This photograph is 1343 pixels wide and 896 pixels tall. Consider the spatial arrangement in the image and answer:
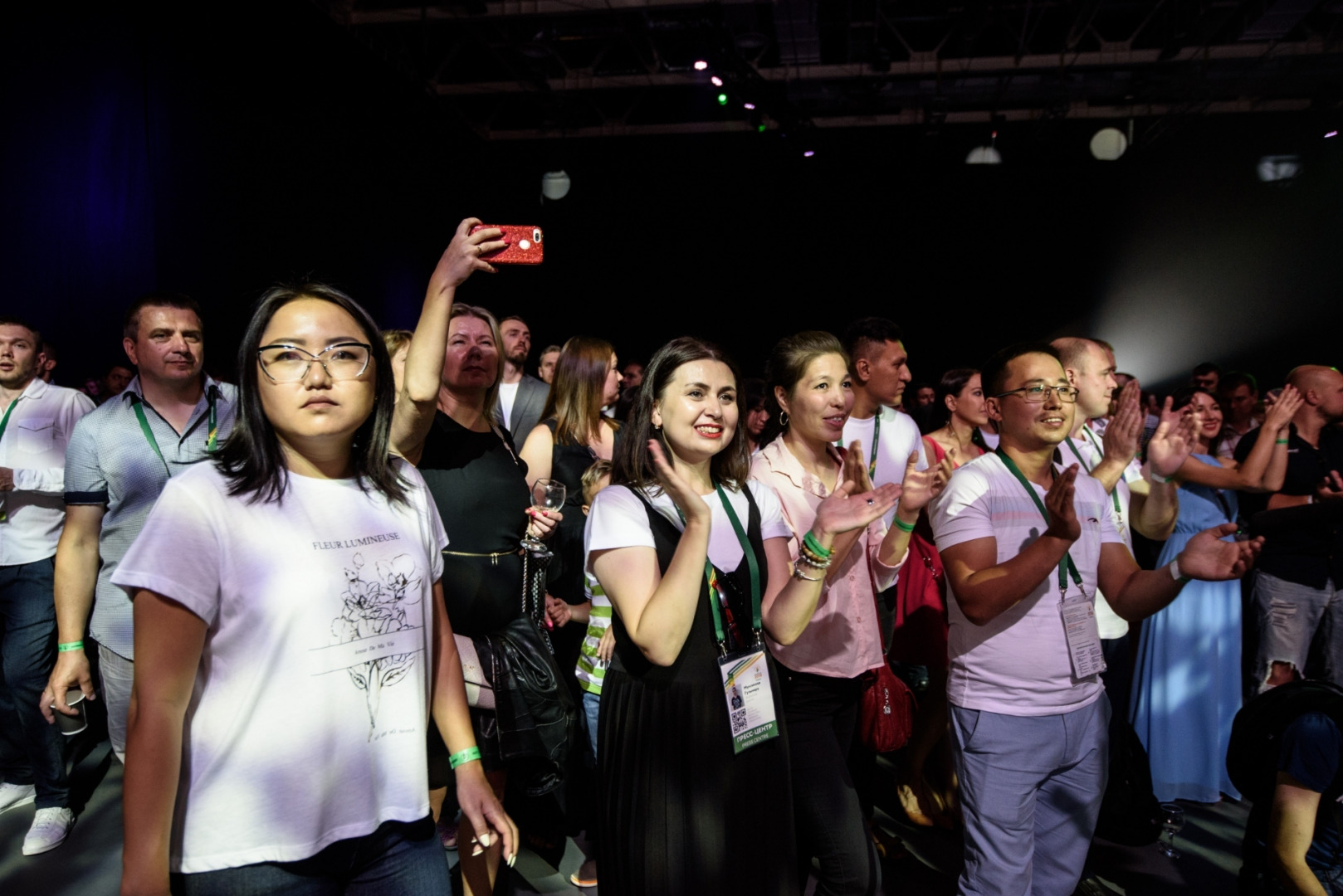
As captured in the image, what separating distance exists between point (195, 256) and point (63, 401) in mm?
2588

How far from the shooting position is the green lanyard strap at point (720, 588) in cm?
178

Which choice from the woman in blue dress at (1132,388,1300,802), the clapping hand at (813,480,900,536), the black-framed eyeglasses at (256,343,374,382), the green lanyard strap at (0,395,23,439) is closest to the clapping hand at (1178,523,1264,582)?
the clapping hand at (813,480,900,536)

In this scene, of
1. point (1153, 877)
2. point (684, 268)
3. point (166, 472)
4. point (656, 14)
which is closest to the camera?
point (166, 472)

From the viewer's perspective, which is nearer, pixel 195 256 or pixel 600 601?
pixel 600 601

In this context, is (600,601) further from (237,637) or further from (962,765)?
(237,637)

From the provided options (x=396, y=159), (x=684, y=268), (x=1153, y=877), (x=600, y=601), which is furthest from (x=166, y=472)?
(x=684, y=268)

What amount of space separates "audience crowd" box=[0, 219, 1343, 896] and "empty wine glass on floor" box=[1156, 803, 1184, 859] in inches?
16.2

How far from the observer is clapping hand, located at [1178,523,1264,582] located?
78.2 inches

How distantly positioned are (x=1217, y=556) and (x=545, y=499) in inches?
69.4

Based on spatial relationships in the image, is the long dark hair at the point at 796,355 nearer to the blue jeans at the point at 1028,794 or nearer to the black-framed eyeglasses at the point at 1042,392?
the black-framed eyeglasses at the point at 1042,392

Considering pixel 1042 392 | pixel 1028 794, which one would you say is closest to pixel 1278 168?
pixel 1042 392

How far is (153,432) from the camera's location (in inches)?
103

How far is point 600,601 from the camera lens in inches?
96.4

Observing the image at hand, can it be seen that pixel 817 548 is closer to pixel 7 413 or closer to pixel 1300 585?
pixel 1300 585
